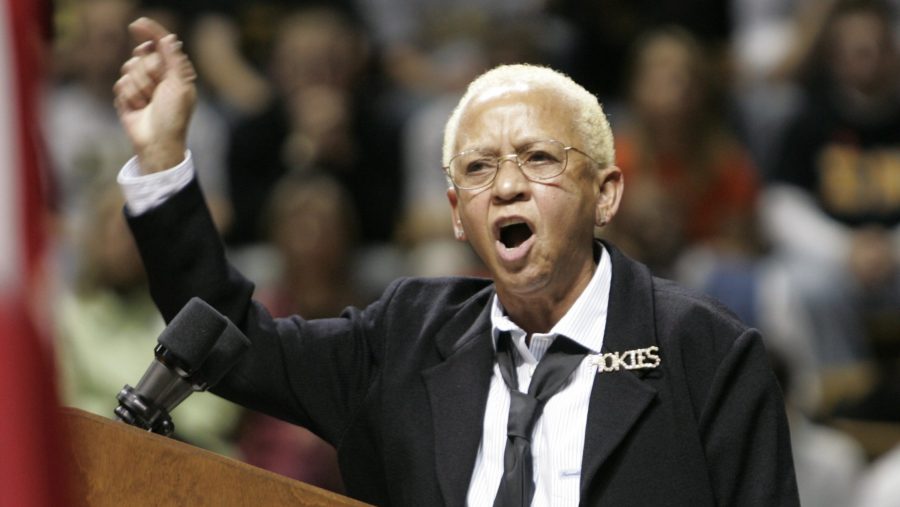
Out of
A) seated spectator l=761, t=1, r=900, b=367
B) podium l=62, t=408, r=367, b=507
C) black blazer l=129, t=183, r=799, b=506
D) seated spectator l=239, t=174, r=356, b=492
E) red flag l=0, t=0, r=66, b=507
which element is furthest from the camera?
seated spectator l=761, t=1, r=900, b=367

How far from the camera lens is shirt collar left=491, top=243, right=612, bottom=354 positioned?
8.06 feet

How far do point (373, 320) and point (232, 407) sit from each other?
2056 mm

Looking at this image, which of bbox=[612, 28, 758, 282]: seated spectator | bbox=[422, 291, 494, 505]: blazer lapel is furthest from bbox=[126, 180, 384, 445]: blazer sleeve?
bbox=[612, 28, 758, 282]: seated spectator

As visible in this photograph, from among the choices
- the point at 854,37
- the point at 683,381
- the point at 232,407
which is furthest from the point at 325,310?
the point at 683,381

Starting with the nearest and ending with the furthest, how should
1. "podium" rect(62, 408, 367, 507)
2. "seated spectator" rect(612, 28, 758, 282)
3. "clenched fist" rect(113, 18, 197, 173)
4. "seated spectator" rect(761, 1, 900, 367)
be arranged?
"podium" rect(62, 408, 367, 507) → "clenched fist" rect(113, 18, 197, 173) → "seated spectator" rect(761, 1, 900, 367) → "seated spectator" rect(612, 28, 758, 282)

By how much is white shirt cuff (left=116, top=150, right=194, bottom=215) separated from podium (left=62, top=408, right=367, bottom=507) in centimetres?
46

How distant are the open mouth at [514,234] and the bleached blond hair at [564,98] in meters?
0.15

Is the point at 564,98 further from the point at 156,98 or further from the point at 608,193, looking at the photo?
the point at 156,98

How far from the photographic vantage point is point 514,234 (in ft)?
8.21

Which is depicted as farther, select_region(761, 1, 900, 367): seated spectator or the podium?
select_region(761, 1, 900, 367): seated spectator

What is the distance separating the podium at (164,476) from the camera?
204 cm

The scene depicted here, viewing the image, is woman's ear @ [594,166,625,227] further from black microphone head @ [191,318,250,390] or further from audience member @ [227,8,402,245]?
audience member @ [227,8,402,245]

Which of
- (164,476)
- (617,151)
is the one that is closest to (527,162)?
(164,476)

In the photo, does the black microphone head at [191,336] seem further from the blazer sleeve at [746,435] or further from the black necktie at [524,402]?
the blazer sleeve at [746,435]
